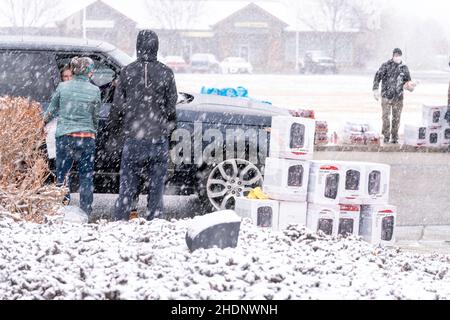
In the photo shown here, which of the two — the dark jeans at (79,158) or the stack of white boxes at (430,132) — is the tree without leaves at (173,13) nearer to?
the stack of white boxes at (430,132)

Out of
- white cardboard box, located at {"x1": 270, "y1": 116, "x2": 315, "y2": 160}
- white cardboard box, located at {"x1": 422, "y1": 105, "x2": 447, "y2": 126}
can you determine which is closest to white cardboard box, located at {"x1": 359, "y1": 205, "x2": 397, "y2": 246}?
white cardboard box, located at {"x1": 270, "y1": 116, "x2": 315, "y2": 160}

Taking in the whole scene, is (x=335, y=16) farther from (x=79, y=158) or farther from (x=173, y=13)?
(x=79, y=158)

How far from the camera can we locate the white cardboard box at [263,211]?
8.67 m

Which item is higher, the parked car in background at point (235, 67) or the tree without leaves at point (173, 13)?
the tree without leaves at point (173, 13)

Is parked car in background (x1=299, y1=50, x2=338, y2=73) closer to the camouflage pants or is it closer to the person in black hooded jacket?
the camouflage pants

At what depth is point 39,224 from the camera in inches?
282

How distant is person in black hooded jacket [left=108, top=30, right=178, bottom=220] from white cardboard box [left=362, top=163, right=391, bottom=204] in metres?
1.91

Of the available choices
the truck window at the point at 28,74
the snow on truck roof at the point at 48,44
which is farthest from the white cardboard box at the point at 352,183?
the truck window at the point at 28,74

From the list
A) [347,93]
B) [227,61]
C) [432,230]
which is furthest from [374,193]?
[227,61]

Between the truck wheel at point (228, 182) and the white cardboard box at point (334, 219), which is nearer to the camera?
the white cardboard box at point (334, 219)

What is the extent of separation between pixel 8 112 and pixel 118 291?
11.4 feet

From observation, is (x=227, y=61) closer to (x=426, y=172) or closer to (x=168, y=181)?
(x=426, y=172)

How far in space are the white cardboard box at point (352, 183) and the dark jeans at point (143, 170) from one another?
5.61 feet

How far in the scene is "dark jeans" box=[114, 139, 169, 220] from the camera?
9023 millimetres
